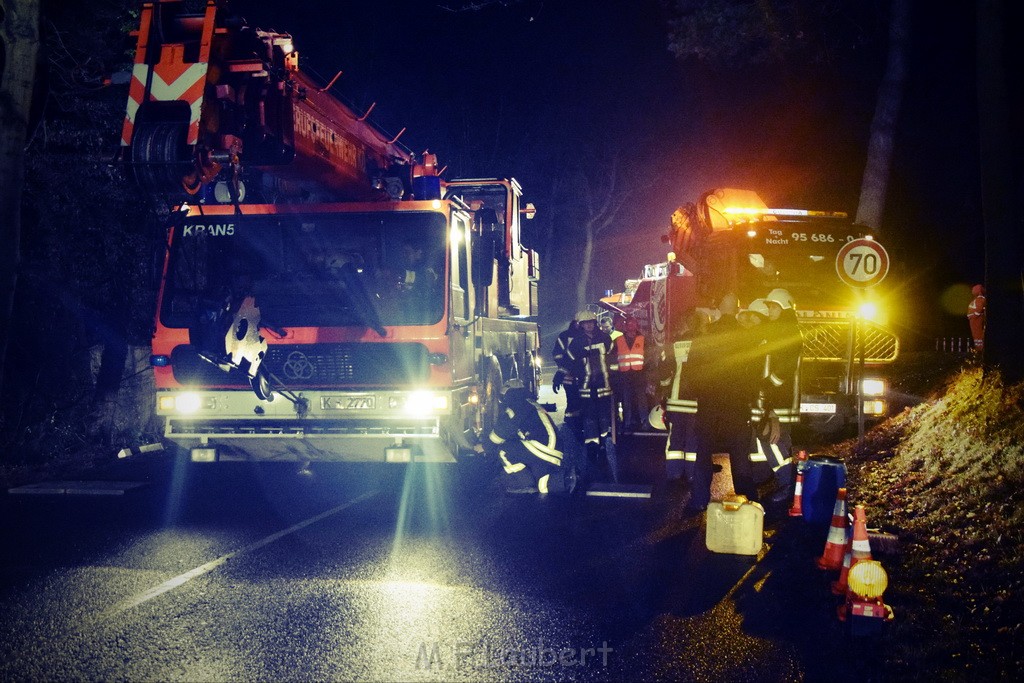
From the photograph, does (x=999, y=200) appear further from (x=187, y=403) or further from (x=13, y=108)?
(x=13, y=108)

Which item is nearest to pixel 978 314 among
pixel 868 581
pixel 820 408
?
pixel 820 408

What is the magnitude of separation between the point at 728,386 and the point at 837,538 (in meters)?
1.95

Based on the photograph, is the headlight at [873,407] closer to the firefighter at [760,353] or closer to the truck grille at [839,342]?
→ the truck grille at [839,342]

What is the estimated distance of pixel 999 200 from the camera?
841cm

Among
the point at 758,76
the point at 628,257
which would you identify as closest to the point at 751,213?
the point at 758,76

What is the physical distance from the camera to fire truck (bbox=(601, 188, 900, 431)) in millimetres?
10883

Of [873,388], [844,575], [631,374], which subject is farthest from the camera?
[873,388]

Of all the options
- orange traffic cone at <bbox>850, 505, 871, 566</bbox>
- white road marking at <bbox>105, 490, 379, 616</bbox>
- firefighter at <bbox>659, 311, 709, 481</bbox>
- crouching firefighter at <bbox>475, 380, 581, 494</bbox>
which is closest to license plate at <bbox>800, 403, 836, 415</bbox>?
firefighter at <bbox>659, 311, 709, 481</bbox>

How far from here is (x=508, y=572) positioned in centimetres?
576

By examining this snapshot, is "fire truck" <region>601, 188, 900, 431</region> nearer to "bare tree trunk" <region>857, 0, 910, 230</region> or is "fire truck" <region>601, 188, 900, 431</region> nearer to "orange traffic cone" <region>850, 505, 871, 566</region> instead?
"bare tree trunk" <region>857, 0, 910, 230</region>

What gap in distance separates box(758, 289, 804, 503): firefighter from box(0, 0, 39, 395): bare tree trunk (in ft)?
25.9

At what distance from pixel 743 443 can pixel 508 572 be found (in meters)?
2.51

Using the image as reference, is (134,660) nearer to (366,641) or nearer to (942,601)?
(366,641)

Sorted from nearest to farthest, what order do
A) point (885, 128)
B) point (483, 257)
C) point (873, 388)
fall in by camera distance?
1. point (483, 257)
2. point (873, 388)
3. point (885, 128)
